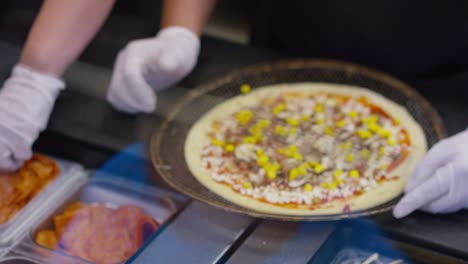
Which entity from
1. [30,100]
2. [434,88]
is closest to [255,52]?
[434,88]

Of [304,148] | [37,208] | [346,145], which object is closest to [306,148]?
[304,148]

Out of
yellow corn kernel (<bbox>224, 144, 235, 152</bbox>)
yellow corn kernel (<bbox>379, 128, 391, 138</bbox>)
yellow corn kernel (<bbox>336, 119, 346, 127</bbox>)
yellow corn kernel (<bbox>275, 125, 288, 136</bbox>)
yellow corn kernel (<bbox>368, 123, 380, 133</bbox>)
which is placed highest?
yellow corn kernel (<bbox>379, 128, 391, 138</bbox>)

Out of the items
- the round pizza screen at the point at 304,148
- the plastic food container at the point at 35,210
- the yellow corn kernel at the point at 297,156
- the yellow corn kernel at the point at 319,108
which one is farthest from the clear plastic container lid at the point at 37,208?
the yellow corn kernel at the point at 319,108

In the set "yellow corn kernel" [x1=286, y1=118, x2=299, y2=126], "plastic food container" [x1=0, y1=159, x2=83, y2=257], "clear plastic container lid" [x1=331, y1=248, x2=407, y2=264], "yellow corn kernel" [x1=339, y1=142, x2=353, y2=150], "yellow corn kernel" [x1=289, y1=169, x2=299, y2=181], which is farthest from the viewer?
"yellow corn kernel" [x1=286, y1=118, x2=299, y2=126]

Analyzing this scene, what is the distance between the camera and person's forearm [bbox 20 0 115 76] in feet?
5.90

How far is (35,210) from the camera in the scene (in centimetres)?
168

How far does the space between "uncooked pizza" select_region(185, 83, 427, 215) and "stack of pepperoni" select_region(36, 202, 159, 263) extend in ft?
0.64

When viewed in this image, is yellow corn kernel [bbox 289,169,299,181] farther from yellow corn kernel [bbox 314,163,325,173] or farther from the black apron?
the black apron

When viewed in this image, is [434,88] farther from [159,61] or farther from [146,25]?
[146,25]

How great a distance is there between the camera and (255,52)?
225 cm

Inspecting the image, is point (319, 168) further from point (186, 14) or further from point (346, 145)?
point (186, 14)

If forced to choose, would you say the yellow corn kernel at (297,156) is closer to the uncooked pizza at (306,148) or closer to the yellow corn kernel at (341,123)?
the uncooked pizza at (306,148)

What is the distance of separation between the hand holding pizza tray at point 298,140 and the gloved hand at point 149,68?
0.09m

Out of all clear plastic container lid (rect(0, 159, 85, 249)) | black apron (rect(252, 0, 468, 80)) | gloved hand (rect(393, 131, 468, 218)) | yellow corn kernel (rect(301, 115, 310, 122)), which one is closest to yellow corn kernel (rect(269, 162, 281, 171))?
yellow corn kernel (rect(301, 115, 310, 122))
